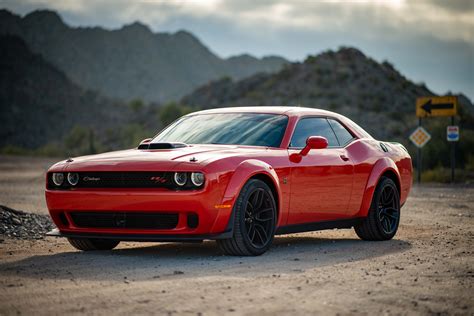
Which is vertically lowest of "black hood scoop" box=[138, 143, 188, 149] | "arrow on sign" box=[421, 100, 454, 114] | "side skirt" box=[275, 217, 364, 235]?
"side skirt" box=[275, 217, 364, 235]

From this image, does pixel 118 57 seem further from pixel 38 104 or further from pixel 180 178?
pixel 180 178

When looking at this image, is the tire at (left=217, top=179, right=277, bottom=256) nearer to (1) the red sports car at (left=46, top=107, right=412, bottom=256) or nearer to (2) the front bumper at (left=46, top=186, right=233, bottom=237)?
(1) the red sports car at (left=46, top=107, right=412, bottom=256)

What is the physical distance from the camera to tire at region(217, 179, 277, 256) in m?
8.65

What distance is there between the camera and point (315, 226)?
10.0 metres

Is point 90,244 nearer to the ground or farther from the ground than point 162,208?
nearer to the ground

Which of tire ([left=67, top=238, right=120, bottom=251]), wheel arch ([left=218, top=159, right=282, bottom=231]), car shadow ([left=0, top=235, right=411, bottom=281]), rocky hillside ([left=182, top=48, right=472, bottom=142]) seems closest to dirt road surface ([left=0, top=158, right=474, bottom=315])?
car shadow ([left=0, top=235, right=411, bottom=281])

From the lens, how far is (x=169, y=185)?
27.7 feet

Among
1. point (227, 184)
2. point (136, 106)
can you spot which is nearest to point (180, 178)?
point (227, 184)

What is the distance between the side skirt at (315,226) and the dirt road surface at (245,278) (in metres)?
0.23

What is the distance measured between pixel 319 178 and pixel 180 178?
210 centimetres

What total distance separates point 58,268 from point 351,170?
393cm

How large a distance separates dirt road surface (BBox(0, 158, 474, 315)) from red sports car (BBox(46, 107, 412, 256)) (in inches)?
12.0

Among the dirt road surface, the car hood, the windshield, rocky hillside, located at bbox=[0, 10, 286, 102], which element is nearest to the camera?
the dirt road surface

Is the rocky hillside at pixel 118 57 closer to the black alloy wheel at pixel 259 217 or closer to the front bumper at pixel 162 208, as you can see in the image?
the front bumper at pixel 162 208
